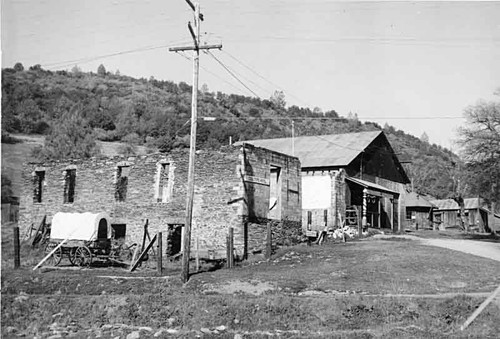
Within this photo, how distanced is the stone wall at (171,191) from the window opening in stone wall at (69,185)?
0.45 ft

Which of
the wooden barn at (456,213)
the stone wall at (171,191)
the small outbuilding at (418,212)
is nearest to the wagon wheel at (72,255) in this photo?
the stone wall at (171,191)

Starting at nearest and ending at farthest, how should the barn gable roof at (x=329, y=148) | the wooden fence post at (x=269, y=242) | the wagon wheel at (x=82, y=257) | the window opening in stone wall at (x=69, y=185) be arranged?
the wooden fence post at (x=269, y=242) < the wagon wheel at (x=82, y=257) < the window opening in stone wall at (x=69, y=185) < the barn gable roof at (x=329, y=148)

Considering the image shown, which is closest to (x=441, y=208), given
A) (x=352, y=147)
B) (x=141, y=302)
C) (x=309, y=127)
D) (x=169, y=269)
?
(x=352, y=147)

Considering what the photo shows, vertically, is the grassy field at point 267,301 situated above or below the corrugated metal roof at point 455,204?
below

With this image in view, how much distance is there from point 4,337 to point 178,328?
4.28 meters

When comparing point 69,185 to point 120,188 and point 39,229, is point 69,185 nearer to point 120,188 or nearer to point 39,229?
point 39,229

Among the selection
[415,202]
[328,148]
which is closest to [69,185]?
[328,148]

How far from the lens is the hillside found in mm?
63125

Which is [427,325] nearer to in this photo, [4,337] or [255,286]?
[255,286]

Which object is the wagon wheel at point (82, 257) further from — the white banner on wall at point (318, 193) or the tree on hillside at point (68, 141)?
the tree on hillside at point (68, 141)

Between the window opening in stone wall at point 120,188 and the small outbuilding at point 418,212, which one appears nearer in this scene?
the window opening in stone wall at point 120,188

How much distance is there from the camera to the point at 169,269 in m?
21.5

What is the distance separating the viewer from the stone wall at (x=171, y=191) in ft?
78.0

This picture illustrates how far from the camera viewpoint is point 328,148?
41188mm
